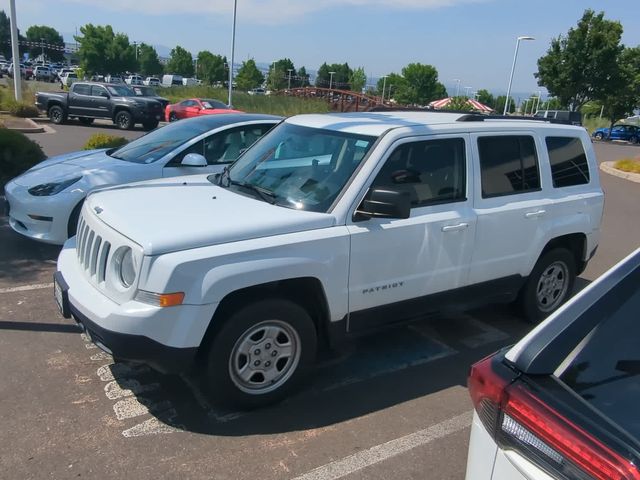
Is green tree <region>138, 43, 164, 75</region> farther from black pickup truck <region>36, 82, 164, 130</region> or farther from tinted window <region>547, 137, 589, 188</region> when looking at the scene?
tinted window <region>547, 137, 589, 188</region>

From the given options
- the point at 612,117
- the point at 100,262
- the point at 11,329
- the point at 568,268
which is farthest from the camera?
the point at 612,117

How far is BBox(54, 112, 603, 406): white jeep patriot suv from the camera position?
3.16 m

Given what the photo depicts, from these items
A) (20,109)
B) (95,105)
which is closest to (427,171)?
(95,105)

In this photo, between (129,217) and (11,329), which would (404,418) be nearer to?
(129,217)

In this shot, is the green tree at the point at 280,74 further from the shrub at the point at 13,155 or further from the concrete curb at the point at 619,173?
the shrub at the point at 13,155

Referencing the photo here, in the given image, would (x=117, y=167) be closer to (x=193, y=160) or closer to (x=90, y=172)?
(x=90, y=172)

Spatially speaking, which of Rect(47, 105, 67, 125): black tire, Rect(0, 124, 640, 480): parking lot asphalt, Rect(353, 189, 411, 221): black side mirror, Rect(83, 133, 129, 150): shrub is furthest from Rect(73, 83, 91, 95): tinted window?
Rect(353, 189, 411, 221): black side mirror

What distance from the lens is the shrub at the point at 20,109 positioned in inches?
877

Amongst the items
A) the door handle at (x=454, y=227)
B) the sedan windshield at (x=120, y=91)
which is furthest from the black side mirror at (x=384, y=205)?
the sedan windshield at (x=120, y=91)

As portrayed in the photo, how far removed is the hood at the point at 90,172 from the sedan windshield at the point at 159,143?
17cm

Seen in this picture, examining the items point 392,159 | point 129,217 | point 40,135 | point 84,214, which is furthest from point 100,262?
point 40,135

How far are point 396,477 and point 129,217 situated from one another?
2.24m

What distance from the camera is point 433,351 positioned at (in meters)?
4.62

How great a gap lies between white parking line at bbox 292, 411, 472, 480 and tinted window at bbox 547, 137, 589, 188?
8.14 feet
